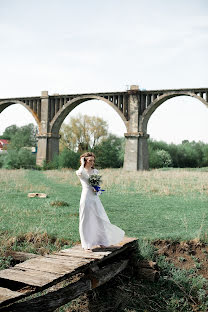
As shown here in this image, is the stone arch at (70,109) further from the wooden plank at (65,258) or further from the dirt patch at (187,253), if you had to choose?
the wooden plank at (65,258)

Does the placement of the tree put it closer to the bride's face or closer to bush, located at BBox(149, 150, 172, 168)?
bush, located at BBox(149, 150, 172, 168)

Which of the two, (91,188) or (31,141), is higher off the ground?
(31,141)

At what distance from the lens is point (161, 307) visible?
486 cm

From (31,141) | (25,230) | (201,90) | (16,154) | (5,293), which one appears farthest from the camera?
(31,141)

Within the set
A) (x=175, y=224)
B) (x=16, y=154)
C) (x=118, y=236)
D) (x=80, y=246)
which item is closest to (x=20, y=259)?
(x=80, y=246)

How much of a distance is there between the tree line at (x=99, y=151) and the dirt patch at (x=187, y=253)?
68.0 ft

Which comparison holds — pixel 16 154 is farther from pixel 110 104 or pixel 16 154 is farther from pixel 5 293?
pixel 5 293

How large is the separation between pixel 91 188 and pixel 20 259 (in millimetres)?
1556

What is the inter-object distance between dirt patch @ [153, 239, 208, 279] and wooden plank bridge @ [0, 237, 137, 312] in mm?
1039

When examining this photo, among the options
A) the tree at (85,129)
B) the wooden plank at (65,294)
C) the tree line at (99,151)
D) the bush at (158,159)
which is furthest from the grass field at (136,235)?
the tree at (85,129)

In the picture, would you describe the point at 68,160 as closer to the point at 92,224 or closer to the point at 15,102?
the point at 15,102

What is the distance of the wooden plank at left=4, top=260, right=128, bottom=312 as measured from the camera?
3780 millimetres

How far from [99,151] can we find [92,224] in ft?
82.0

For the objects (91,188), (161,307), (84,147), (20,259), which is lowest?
(161,307)
